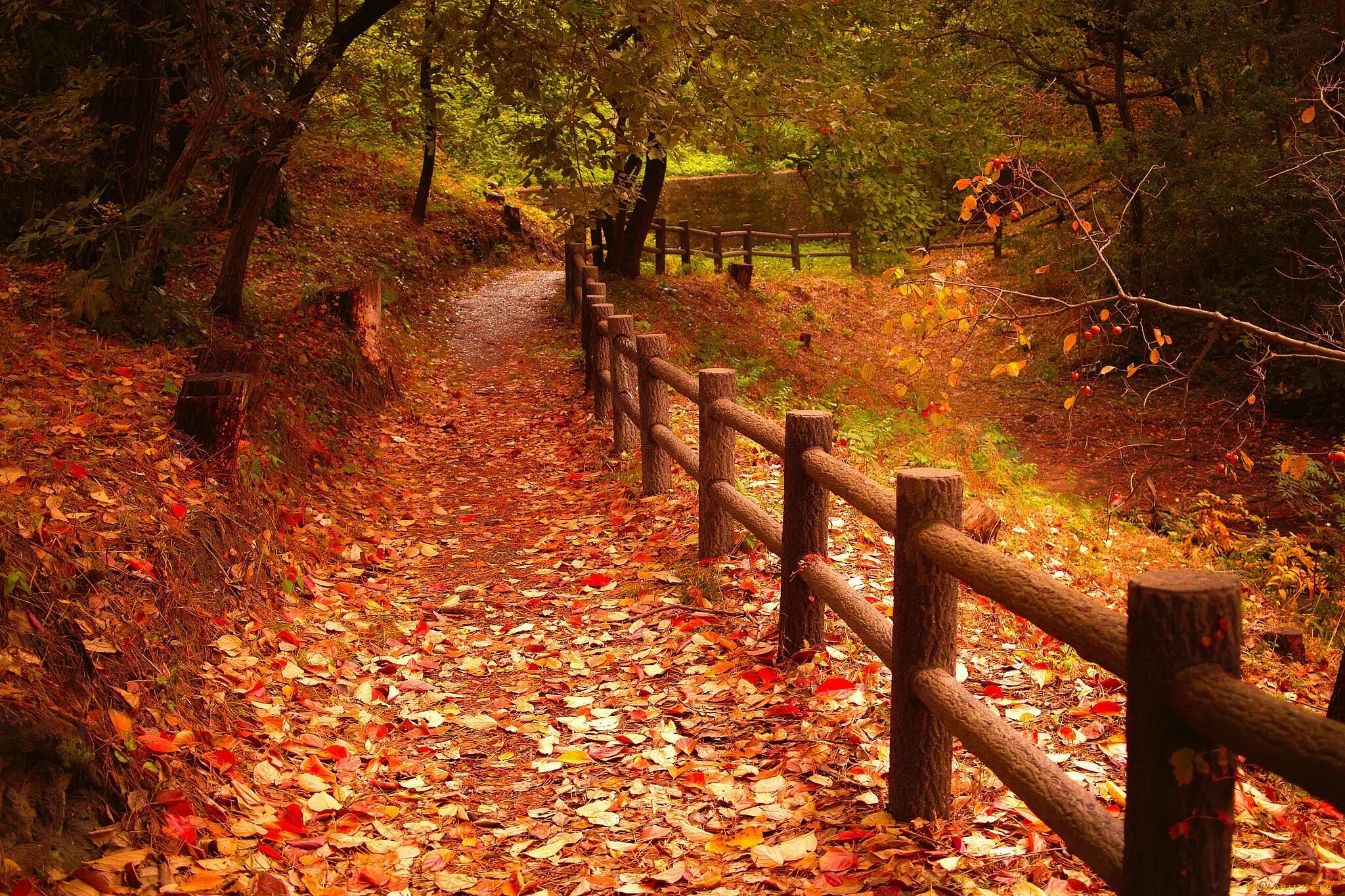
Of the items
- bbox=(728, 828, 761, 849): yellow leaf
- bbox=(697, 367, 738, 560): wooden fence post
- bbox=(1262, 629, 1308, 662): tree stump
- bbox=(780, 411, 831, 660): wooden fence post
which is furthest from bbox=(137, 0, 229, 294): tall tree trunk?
bbox=(1262, 629, 1308, 662): tree stump

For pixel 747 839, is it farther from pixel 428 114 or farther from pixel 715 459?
pixel 428 114

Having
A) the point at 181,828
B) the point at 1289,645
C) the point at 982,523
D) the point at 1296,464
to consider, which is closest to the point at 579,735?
the point at 181,828

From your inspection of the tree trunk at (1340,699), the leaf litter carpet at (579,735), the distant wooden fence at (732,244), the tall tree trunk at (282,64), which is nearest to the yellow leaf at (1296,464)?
the tree trunk at (1340,699)

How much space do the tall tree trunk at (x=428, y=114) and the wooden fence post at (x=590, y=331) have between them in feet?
9.07

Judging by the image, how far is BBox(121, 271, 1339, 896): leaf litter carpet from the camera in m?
3.44

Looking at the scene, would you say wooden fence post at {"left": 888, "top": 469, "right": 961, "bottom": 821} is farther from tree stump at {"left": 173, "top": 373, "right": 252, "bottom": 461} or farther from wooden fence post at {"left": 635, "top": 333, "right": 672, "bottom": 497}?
tree stump at {"left": 173, "top": 373, "right": 252, "bottom": 461}

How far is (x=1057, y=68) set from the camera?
16.8 meters

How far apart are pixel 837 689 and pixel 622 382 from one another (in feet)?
16.5

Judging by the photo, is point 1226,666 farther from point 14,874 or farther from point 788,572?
point 14,874

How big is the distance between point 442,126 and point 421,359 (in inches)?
140

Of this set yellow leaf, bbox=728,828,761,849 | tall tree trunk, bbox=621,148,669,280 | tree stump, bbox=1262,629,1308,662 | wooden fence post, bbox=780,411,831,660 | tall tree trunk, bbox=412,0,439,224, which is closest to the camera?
yellow leaf, bbox=728,828,761,849

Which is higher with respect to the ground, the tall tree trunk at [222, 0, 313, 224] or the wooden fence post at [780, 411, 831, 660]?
the tall tree trunk at [222, 0, 313, 224]

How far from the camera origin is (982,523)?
7047 millimetres

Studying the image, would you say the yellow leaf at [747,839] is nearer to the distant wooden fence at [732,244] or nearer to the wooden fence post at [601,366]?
the wooden fence post at [601,366]
